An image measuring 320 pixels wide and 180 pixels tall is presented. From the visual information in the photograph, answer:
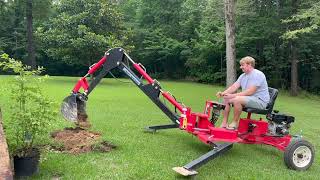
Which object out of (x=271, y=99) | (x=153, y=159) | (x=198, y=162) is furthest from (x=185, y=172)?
(x=271, y=99)

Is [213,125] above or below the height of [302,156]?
above

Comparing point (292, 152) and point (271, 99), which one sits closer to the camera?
point (292, 152)

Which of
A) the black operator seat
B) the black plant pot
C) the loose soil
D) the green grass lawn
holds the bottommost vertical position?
the green grass lawn

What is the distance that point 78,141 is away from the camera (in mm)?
8945

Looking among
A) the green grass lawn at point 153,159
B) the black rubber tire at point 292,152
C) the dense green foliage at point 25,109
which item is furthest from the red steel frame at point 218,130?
the dense green foliage at point 25,109

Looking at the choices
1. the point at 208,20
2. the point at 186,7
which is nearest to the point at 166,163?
the point at 208,20

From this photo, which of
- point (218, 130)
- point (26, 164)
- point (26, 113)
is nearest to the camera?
Result: point (26, 164)

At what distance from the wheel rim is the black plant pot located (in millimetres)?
4571

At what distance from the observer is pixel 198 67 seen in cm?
4038

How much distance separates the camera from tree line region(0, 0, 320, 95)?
97.0 ft

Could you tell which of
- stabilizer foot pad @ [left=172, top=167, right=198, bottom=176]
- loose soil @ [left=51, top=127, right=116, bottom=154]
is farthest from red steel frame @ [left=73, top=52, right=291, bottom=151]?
stabilizer foot pad @ [left=172, top=167, right=198, bottom=176]

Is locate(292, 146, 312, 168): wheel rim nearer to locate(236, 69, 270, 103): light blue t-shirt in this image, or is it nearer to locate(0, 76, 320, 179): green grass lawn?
locate(0, 76, 320, 179): green grass lawn

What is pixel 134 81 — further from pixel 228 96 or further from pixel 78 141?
pixel 228 96

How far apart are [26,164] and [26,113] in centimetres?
75
